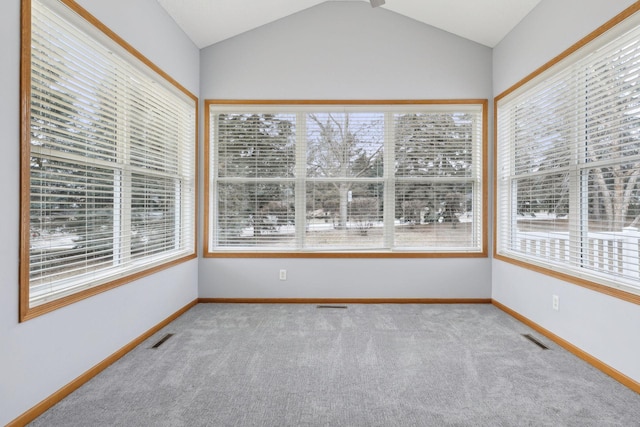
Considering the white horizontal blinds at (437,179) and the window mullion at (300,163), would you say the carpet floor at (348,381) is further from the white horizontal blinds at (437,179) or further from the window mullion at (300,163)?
the window mullion at (300,163)

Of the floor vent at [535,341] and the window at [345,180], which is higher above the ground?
the window at [345,180]

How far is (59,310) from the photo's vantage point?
198 cm

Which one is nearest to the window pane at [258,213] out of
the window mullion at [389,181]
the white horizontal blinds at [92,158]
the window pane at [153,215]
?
the window pane at [153,215]

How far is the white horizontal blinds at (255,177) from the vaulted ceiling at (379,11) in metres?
0.89

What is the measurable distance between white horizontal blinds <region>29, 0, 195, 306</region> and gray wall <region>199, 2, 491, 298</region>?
36.5 inches

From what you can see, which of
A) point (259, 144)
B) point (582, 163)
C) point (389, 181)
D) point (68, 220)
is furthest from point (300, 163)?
point (582, 163)

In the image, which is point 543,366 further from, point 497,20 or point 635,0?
→ point 497,20

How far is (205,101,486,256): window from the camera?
3943 mm

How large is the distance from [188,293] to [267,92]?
2356 millimetres

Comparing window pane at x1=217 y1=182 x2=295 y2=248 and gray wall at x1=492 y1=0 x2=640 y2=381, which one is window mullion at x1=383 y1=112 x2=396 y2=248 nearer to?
window pane at x1=217 y1=182 x2=295 y2=248

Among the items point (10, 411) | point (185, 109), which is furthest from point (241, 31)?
point (10, 411)

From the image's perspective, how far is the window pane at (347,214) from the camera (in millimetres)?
3982

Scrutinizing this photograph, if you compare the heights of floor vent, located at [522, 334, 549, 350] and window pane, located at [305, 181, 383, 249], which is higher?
window pane, located at [305, 181, 383, 249]

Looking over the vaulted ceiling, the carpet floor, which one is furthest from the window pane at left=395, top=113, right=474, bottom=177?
the carpet floor
